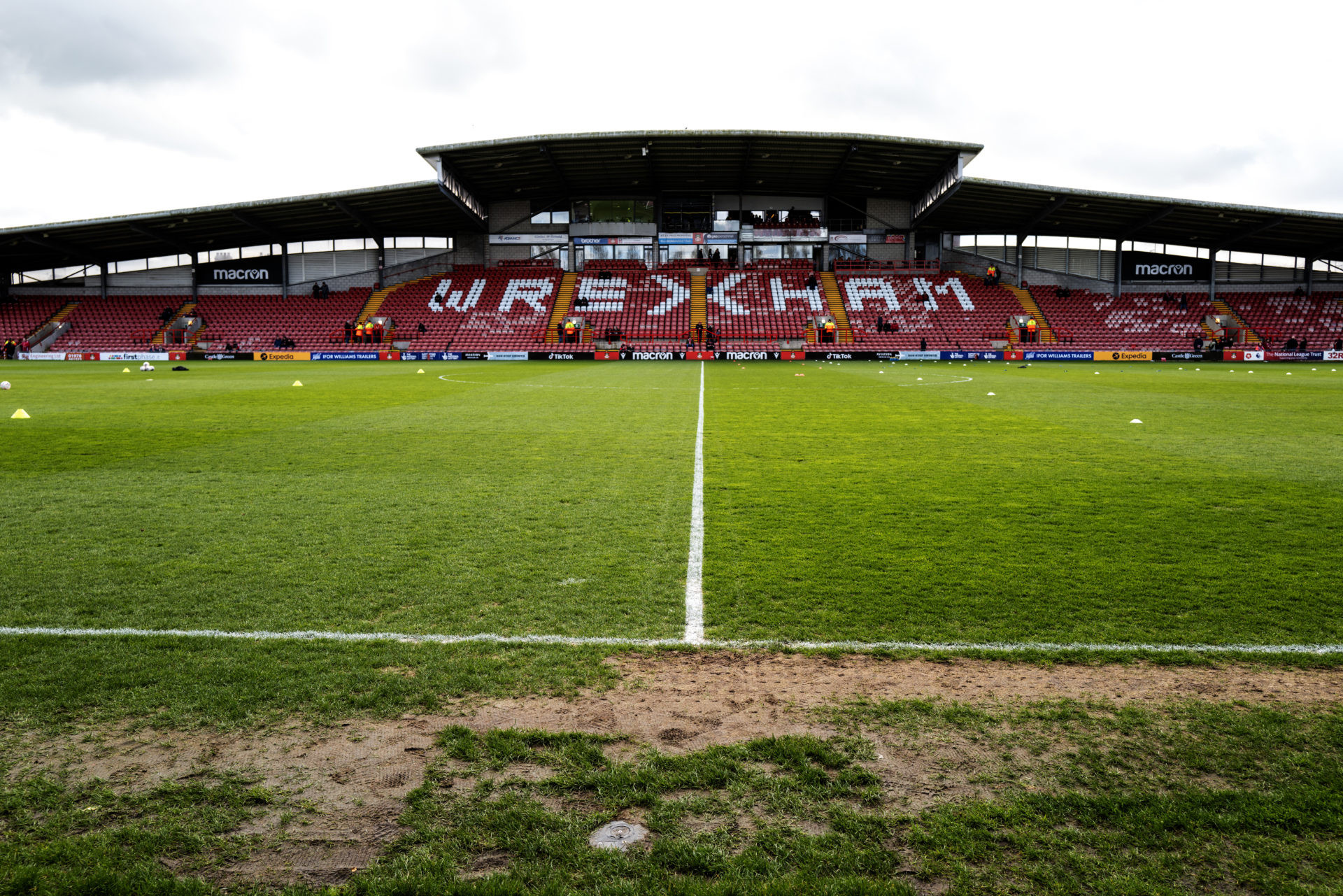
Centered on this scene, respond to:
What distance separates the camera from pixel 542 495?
735 centimetres

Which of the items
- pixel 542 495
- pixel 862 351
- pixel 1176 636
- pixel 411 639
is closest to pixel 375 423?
pixel 542 495

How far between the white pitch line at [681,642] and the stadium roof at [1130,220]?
4513 cm

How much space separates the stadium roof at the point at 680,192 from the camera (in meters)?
44.4

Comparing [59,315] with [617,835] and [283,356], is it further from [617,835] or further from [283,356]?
[617,835]

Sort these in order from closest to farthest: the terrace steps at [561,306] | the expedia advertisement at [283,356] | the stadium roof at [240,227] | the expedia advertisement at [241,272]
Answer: the stadium roof at [240,227] < the expedia advertisement at [283,356] < the terrace steps at [561,306] < the expedia advertisement at [241,272]

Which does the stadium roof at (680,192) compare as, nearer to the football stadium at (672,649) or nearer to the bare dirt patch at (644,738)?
the football stadium at (672,649)

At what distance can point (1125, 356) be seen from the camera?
46188 millimetres

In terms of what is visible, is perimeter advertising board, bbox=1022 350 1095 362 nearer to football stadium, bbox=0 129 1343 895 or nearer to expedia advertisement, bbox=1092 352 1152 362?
expedia advertisement, bbox=1092 352 1152 362

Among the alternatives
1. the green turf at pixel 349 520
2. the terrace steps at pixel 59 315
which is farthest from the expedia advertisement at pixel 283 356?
the green turf at pixel 349 520

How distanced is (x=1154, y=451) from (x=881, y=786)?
30.2ft

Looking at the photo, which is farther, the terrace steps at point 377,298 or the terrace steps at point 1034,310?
the terrace steps at point 377,298

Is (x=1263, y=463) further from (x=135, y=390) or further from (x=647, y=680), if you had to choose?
(x=135, y=390)

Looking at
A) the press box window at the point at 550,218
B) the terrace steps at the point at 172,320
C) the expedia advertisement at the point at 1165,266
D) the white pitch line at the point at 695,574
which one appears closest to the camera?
the white pitch line at the point at 695,574

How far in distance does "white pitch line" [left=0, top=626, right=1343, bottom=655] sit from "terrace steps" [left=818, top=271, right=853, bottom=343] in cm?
4619
